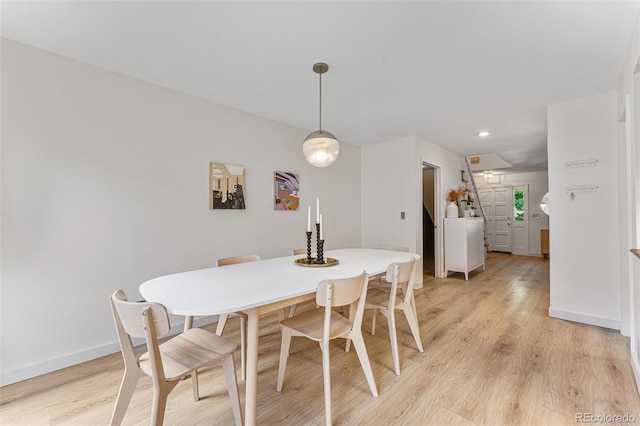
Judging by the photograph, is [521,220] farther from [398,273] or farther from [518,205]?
[398,273]

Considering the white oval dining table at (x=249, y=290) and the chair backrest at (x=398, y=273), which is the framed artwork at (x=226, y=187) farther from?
the chair backrest at (x=398, y=273)

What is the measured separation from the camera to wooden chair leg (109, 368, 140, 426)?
1209mm

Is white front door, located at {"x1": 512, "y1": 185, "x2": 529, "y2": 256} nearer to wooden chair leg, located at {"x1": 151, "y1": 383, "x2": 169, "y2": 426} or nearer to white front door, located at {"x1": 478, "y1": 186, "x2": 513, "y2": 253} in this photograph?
white front door, located at {"x1": 478, "y1": 186, "x2": 513, "y2": 253}

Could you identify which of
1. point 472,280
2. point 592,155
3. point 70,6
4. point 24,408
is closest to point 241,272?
point 24,408

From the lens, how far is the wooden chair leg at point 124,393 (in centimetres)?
121

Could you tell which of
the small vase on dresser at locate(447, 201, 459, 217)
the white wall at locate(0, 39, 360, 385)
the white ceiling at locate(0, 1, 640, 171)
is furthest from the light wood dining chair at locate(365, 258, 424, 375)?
the small vase on dresser at locate(447, 201, 459, 217)

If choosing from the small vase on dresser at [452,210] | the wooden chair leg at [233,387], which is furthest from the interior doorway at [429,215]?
the wooden chair leg at [233,387]

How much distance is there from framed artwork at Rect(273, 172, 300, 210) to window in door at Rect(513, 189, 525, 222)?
675 centimetres

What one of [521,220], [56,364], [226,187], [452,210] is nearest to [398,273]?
[226,187]

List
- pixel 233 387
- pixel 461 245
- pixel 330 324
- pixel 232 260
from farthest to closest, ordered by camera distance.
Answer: pixel 461 245
pixel 232 260
pixel 330 324
pixel 233 387

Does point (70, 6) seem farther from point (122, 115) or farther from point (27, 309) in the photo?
point (27, 309)

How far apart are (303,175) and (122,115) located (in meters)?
2.06

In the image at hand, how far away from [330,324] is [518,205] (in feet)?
26.0

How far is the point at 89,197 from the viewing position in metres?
2.10
